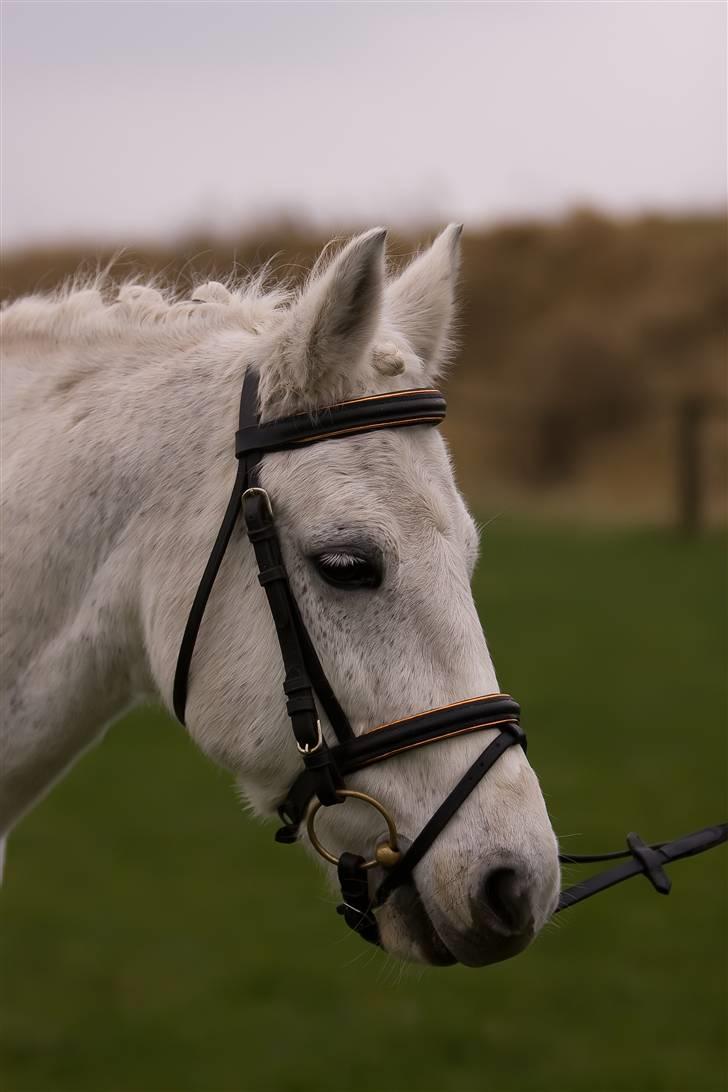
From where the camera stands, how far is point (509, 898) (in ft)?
7.20

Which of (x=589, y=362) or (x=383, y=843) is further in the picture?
(x=589, y=362)

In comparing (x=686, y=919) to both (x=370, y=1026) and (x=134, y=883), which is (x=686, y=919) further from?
(x=134, y=883)

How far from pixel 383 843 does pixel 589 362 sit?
33.2 metres

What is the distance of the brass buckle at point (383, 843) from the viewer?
7.59ft

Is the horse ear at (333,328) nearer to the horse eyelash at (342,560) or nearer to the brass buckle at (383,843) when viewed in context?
the horse eyelash at (342,560)

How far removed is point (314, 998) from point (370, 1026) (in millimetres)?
→ 391

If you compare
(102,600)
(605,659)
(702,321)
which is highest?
(102,600)

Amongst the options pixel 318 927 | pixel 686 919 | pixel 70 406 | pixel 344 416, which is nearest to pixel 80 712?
pixel 70 406

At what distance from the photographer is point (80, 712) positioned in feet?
8.84

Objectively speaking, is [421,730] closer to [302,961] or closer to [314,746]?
[314,746]

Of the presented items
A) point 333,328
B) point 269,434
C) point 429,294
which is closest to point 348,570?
point 269,434

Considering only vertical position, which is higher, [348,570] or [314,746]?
[348,570]

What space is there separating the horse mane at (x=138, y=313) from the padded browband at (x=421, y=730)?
1096 millimetres

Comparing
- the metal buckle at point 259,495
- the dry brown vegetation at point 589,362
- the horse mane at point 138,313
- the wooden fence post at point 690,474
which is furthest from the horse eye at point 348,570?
the wooden fence post at point 690,474
